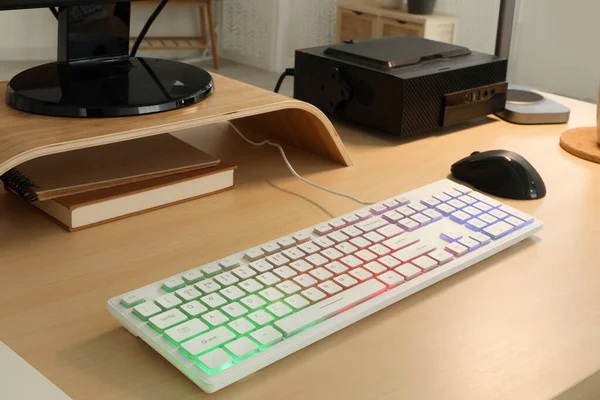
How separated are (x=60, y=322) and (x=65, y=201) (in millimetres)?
202

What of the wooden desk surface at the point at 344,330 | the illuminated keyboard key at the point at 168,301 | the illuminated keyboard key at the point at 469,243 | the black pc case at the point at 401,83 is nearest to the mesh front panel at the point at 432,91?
the black pc case at the point at 401,83

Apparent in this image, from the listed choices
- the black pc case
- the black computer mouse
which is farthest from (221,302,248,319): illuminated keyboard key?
the black pc case

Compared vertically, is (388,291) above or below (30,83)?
below

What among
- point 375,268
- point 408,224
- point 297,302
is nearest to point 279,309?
point 297,302

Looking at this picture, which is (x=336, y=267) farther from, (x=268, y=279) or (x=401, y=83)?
(x=401, y=83)

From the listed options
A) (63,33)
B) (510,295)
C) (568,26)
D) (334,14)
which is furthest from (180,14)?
(510,295)

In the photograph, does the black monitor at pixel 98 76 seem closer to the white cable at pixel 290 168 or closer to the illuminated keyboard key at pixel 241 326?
the white cable at pixel 290 168

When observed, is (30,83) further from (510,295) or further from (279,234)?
(510,295)

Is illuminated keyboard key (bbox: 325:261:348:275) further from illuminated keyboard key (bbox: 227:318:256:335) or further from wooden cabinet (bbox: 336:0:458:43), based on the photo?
wooden cabinet (bbox: 336:0:458:43)

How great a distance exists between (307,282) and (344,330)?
0.05 meters

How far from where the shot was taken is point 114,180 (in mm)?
798

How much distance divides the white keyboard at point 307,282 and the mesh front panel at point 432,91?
0.89ft

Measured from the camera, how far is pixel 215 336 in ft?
1.77

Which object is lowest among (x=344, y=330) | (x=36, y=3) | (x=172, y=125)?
(x=344, y=330)
